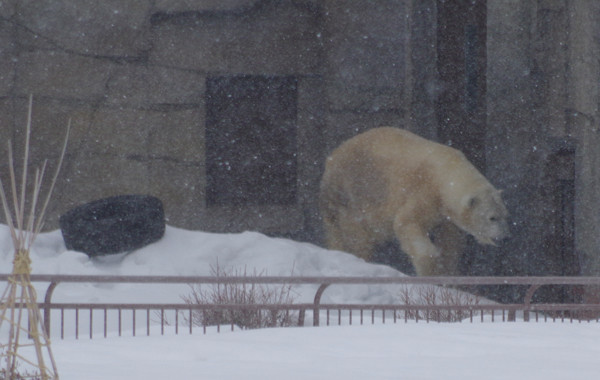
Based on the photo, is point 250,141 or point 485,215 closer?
point 485,215

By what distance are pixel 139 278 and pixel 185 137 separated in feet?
17.3

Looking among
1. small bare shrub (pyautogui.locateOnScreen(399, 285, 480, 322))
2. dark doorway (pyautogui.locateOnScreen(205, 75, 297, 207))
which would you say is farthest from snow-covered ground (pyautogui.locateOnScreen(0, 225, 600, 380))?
dark doorway (pyautogui.locateOnScreen(205, 75, 297, 207))

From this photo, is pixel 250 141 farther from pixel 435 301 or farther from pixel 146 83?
pixel 435 301

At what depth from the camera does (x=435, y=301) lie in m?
7.58

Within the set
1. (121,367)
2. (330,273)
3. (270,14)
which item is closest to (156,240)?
(330,273)

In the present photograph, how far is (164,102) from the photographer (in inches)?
395

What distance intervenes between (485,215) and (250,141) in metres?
3.05

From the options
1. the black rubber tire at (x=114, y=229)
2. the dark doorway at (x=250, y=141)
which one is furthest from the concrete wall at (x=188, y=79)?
the black rubber tire at (x=114, y=229)

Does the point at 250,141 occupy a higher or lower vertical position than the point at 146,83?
lower

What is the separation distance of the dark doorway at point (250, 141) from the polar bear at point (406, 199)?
0.97 meters

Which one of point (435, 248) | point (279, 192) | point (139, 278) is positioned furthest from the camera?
point (279, 192)

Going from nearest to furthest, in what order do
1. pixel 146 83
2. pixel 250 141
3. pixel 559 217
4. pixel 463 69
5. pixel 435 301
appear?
1. pixel 435 301
2. pixel 559 217
3. pixel 463 69
4. pixel 146 83
5. pixel 250 141

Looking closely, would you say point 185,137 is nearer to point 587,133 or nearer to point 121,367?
point 587,133

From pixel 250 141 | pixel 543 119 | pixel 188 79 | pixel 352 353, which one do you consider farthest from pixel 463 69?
pixel 352 353
